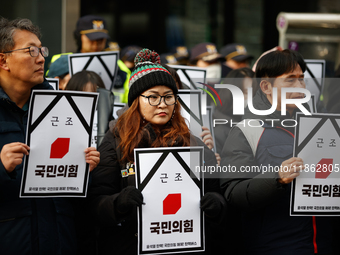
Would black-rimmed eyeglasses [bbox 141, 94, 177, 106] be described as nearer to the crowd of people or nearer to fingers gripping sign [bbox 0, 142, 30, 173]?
the crowd of people

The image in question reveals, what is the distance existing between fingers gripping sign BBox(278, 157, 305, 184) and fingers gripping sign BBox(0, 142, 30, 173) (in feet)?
4.97

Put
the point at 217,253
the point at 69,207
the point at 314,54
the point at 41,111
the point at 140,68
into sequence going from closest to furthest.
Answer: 1. the point at 41,111
2. the point at 69,207
3. the point at 140,68
4. the point at 217,253
5. the point at 314,54

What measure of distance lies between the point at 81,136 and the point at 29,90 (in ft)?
1.46

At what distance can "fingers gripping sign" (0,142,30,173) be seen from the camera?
2.57m

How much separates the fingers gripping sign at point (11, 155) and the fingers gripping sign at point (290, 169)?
1514mm

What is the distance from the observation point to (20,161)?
2607 millimetres

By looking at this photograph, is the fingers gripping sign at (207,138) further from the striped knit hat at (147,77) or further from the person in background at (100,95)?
the person in background at (100,95)

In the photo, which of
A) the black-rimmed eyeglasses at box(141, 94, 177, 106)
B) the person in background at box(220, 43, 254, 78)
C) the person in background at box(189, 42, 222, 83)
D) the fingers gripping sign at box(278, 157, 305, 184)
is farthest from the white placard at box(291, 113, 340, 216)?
the person in background at box(220, 43, 254, 78)

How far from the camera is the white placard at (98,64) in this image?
4816 mm

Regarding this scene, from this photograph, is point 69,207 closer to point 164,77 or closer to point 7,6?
point 164,77

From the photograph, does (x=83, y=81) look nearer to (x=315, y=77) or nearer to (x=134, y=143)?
(x=134, y=143)

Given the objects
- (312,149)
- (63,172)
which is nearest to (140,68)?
(63,172)

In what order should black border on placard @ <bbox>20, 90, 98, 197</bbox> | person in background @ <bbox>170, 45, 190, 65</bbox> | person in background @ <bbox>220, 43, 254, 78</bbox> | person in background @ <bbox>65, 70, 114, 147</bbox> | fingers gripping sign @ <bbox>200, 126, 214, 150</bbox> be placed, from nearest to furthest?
black border on placard @ <bbox>20, 90, 98, 197</bbox> → fingers gripping sign @ <bbox>200, 126, 214, 150</bbox> → person in background @ <bbox>65, 70, 114, 147</bbox> → person in background @ <bbox>220, 43, 254, 78</bbox> → person in background @ <bbox>170, 45, 190, 65</bbox>

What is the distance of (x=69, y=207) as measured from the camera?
2969 millimetres
